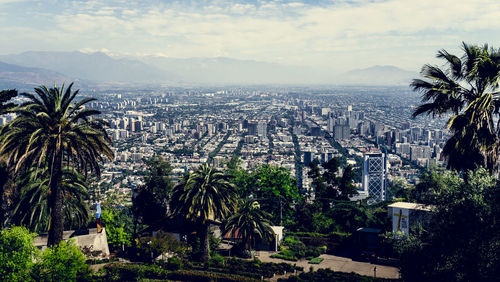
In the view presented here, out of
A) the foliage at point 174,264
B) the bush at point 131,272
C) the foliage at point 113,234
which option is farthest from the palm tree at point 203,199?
the foliage at point 113,234

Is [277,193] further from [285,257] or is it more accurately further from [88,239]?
[88,239]

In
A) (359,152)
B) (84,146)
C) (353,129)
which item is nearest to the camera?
(84,146)

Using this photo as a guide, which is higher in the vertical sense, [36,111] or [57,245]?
[36,111]

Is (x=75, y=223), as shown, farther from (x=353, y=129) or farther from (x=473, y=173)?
(x=353, y=129)

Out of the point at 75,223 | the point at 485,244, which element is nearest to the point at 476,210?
the point at 485,244

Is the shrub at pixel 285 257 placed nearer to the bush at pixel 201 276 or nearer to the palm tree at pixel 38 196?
the bush at pixel 201 276

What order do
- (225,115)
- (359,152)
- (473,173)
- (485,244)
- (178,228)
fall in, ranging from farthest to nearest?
(225,115) < (359,152) < (178,228) < (473,173) < (485,244)
